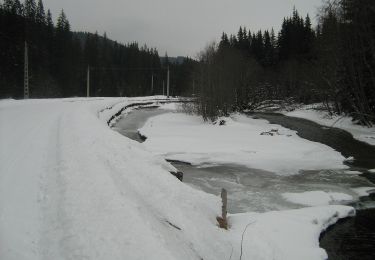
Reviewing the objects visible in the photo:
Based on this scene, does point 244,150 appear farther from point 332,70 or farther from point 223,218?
point 332,70

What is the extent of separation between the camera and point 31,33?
195 ft

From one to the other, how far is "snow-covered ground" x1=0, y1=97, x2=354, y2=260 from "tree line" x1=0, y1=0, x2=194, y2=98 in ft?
97.3

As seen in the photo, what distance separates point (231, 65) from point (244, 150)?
21864mm

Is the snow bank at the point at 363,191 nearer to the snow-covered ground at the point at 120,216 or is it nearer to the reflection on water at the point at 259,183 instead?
the reflection on water at the point at 259,183

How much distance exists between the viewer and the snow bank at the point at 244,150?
576 inches

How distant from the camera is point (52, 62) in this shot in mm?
65812

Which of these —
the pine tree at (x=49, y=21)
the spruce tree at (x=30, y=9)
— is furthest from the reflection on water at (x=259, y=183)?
the pine tree at (x=49, y=21)

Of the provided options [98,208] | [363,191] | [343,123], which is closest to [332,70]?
[343,123]

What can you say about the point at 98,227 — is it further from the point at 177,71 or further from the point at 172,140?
the point at 177,71

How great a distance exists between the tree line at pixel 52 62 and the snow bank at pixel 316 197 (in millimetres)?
28382

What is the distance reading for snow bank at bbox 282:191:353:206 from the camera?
9.91 metres

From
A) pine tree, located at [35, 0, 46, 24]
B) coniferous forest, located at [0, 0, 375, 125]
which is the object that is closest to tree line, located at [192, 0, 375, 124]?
coniferous forest, located at [0, 0, 375, 125]

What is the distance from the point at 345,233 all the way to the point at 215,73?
24.3 metres

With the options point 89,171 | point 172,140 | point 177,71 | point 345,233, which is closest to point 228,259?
point 345,233
